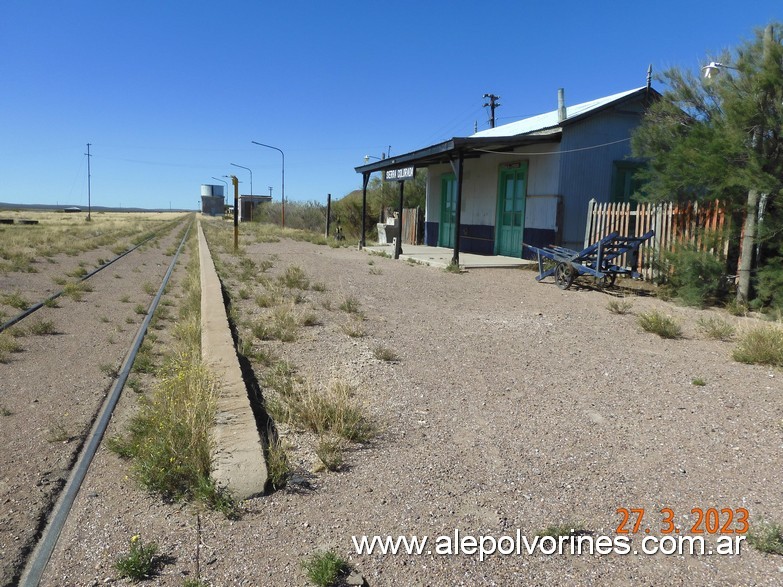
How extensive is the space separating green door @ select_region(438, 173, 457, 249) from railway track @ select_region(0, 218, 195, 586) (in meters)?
15.6

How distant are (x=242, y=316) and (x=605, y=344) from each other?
517 centimetres

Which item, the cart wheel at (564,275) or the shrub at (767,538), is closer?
the shrub at (767,538)

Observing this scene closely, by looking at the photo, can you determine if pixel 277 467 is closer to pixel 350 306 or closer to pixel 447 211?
pixel 350 306

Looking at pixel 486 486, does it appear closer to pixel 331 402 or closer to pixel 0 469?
pixel 331 402

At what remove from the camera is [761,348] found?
6.36 meters

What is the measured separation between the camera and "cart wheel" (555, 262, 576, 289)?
39.1 ft

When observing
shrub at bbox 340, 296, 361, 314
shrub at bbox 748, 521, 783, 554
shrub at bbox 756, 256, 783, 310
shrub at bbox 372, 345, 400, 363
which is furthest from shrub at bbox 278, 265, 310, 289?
shrub at bbox 748, 521, 783, 554

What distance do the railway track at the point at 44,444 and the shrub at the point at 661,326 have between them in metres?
6.31

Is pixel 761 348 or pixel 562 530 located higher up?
pixel 761 348

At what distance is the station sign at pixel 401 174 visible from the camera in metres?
19.6

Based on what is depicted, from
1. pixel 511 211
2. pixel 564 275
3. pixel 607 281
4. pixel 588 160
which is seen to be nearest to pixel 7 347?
pixel 564 275

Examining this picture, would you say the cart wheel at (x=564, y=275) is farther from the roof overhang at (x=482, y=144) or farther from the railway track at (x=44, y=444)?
the railway track at (x=44, y=444)

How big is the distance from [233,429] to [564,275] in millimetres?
9191

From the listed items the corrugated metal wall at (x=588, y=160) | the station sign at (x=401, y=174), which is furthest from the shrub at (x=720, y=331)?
the station sign at (x=401, y=174)
